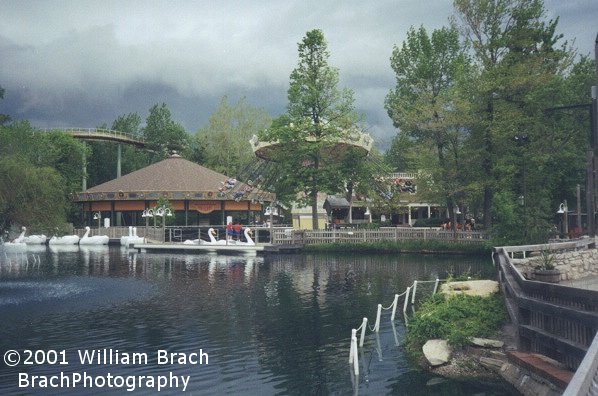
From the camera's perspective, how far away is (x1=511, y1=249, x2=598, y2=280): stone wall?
17984 mm

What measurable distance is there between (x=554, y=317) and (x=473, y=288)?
618cm

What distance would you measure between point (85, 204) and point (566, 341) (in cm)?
6345

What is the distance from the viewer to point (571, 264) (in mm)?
18422

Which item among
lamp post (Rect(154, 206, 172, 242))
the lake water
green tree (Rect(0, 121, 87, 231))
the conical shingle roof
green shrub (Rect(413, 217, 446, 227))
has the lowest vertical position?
the lake water

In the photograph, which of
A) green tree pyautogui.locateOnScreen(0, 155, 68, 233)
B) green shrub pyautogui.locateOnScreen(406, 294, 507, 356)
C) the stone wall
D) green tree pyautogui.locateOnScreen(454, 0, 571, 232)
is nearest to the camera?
green shrub pyautogui.locateOnScreen(406, 294, 507, 356)

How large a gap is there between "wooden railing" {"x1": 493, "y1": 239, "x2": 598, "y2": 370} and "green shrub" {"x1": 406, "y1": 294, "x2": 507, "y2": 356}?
25.8 inches

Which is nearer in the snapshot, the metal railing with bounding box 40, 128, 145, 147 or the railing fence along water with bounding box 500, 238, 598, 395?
the railing fence along water with bounding box 500, 238, 598, 395

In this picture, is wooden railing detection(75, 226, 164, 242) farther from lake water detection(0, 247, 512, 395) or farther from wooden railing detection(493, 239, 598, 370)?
wooden railing detection(493, 239, 598, 370)

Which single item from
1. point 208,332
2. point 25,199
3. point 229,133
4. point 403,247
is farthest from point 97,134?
point 208,332

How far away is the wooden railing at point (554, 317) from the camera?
10.8 meters

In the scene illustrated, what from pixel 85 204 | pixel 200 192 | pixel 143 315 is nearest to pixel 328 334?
pixel 143 315

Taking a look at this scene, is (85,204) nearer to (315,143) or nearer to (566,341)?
(315,143)

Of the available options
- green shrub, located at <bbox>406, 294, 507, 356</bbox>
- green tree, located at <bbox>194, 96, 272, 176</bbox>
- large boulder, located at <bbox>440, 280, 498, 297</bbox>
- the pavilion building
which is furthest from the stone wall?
green tree, located at <bbox>194, 96, 272, 176</bbox>

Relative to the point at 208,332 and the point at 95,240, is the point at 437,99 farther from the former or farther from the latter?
the point at 95,240
